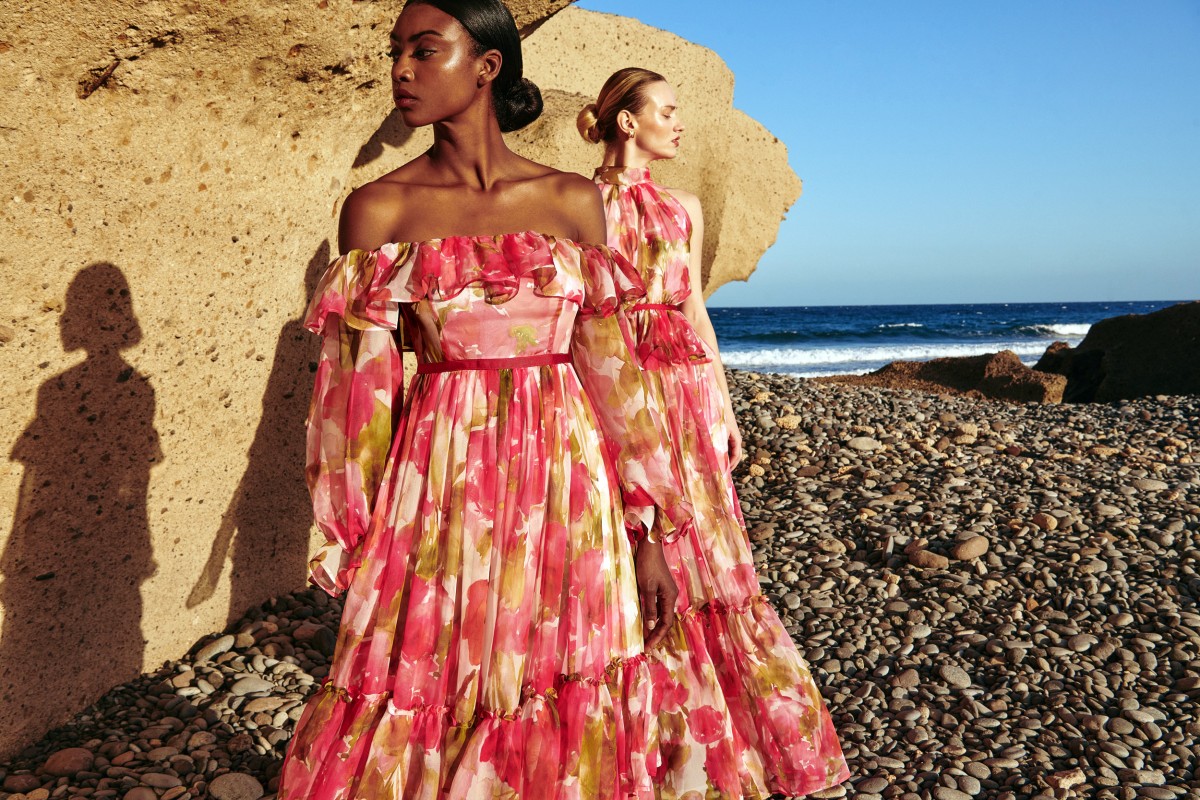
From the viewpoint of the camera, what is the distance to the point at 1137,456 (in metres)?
7.77

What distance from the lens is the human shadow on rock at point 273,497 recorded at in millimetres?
4008

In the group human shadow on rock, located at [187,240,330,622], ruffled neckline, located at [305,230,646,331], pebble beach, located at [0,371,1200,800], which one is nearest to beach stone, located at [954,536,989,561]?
pebble beach, located at [0,371,1200,800]

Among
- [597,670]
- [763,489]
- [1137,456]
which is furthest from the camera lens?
[1137,456]

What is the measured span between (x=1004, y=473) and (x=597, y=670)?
19.2 feet

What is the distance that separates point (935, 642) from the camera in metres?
4.52

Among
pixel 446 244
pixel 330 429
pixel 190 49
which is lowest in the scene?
pixel 330 429

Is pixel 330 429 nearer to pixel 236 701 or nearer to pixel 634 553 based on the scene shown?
pixel 634 553

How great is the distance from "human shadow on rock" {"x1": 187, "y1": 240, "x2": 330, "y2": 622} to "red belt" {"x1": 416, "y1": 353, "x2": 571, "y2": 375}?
7.17 ft

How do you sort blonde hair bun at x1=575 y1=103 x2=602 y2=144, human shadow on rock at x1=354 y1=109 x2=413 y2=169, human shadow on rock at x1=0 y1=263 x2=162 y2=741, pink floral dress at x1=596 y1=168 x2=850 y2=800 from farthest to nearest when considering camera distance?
1. human shadow on rock at x1=354 y1=109 x2=413 y2=169
2. blonde hair bun at x1=575 y1=103 x2=602 y2=144
3. human shadow on rock at x1=0 y1=263 x2=162 y2=741
4. pink floral dress at x1=596 y1=168 x2=850 y2=800

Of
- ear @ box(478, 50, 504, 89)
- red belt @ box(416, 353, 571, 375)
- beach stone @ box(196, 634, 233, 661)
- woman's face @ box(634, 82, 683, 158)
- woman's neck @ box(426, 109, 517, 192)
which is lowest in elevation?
beach stone @ box(196, 634, 233, 661)

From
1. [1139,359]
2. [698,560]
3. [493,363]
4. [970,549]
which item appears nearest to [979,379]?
[1139,359]

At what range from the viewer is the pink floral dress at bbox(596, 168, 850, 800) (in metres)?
2.67

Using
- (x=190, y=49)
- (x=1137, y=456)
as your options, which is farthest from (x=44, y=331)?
(x=1137, y=456)

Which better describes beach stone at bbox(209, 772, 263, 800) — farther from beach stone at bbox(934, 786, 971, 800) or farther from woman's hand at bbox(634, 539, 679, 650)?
beach stone at bbox(934, 786, 971, 800)
